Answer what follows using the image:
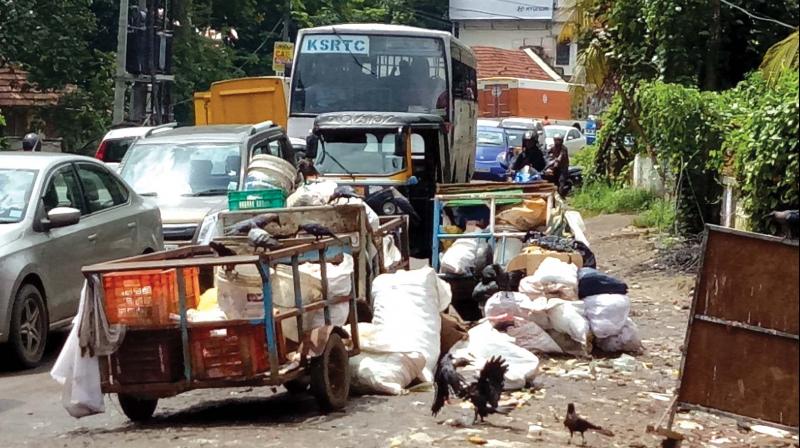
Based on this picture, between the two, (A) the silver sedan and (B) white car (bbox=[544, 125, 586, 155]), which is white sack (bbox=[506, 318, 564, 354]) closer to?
(A) the silver sedan

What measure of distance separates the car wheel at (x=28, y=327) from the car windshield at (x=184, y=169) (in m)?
3.86

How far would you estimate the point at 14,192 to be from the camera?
33.2 feet

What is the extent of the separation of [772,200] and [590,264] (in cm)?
196

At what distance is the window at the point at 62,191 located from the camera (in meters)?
10.2

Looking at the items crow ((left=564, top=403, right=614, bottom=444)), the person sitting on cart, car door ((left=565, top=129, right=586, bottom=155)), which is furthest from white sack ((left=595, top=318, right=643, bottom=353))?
car door ((left=565, top=129, right=586, bottom=155))

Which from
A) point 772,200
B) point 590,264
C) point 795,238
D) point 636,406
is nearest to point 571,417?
point 636,406

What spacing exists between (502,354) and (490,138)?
2400 centimetres

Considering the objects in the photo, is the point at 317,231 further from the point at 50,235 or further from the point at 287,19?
the point at 287,19

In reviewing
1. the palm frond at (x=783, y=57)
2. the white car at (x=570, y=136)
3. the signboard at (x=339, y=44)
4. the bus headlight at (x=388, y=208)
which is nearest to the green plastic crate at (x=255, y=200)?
the bus headlight at (x=388, y=208)

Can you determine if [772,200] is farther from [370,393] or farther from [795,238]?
[795,238]

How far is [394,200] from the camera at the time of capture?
13758 mm

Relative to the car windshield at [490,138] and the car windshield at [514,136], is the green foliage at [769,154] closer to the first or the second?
the car windshield at [514,136]

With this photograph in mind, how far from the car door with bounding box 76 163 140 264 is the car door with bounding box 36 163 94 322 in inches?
4.3

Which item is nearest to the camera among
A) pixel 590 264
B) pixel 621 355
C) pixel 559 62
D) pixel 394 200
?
pixel 621 355
